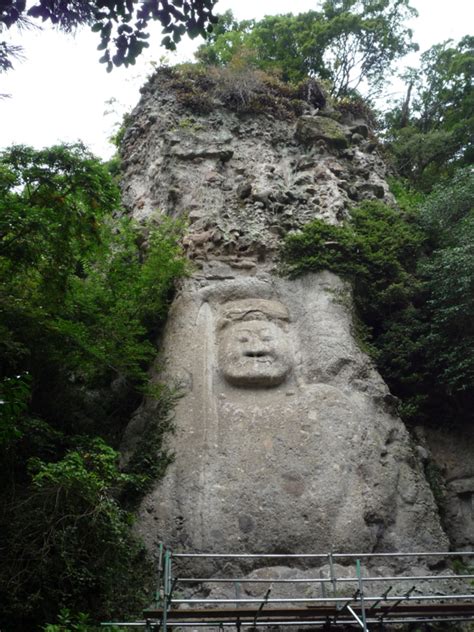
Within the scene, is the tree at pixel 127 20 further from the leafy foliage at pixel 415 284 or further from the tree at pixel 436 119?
the tree at pixel 436 119

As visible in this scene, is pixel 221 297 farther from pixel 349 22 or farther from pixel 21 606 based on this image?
pixel 349 22

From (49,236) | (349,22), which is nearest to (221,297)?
(49,236)

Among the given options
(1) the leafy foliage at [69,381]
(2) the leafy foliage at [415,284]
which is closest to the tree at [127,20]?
(1) the leafy foliage at [69,381]

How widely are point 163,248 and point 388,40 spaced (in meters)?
14.3

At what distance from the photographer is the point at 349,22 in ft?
73.8

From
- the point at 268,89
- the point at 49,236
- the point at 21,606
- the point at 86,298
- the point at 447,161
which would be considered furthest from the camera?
the point at 447,161

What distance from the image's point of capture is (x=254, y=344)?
12.1m

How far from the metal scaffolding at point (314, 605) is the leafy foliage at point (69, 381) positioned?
104cm

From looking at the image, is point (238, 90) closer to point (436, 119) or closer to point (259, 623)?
point (436, 119)

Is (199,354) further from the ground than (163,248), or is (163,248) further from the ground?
(163,248)

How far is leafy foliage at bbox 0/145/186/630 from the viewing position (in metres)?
9.02

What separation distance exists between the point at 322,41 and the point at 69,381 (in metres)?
14.8

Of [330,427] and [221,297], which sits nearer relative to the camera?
[330,427]

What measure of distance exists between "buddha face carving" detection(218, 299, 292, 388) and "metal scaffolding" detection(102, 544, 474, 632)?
2980 mm
